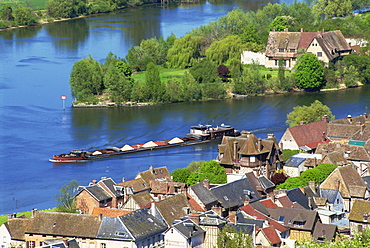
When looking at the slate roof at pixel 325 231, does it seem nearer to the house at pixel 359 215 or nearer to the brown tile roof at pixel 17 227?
the house at pixel 359 215

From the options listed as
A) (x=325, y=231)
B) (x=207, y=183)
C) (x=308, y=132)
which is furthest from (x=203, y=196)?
(x=308, y=132)

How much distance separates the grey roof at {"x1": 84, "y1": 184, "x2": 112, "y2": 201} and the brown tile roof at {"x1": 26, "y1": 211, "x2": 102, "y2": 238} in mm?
6766

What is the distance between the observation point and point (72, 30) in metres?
169

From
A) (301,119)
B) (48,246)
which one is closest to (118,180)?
(301,119)

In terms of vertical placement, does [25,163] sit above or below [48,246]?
below

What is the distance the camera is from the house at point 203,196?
6475 cm

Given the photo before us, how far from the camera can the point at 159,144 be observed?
95.2 meters

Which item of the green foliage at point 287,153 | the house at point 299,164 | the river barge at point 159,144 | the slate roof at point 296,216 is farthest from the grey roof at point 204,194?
the river barge at point 159,144

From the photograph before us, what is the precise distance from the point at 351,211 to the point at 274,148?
15.2m

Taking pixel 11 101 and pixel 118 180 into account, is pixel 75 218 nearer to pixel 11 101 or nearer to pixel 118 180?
pixel 118 180

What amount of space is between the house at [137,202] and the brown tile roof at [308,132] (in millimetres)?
22111

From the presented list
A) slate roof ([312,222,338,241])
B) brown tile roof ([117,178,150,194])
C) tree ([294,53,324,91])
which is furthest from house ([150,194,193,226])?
tree ([294,53,324,91])

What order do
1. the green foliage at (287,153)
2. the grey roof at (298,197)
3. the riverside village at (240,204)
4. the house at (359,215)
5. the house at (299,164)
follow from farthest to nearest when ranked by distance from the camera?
the green foliage at (287,153) < the house at (299,164) < the grey roof at (298,197) < the house at (359,215) < the riverside village at (240,204)

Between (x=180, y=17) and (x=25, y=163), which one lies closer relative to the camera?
Answer: (x=25, y=163)
